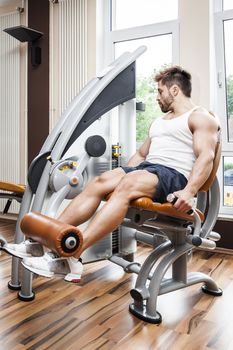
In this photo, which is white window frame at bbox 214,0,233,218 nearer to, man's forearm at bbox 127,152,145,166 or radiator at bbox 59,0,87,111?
man's forearm at bbox 127,152,145,166

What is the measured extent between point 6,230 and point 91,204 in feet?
7.00

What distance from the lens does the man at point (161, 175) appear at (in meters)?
1.44

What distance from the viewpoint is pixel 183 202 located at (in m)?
1.51

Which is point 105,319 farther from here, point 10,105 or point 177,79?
point 10,105

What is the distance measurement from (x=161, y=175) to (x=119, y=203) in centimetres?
27

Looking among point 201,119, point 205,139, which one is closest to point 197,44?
point 201,119

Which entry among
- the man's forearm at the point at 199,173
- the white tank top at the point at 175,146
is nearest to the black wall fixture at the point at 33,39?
the white tank top at the point at 175,146

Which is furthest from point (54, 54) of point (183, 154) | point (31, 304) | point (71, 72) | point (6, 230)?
point (31, 304)

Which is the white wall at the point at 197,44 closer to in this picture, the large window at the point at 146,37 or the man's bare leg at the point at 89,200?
the large window at the point at 146,37

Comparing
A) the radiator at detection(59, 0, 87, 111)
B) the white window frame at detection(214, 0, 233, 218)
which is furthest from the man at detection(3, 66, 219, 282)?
the radiator at detection(59, 0, 87, 111)

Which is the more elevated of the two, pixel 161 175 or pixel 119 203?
pixel 161 175

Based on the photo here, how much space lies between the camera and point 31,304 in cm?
177

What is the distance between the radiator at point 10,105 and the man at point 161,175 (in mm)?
2252

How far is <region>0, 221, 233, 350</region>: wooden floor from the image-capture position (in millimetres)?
1403
